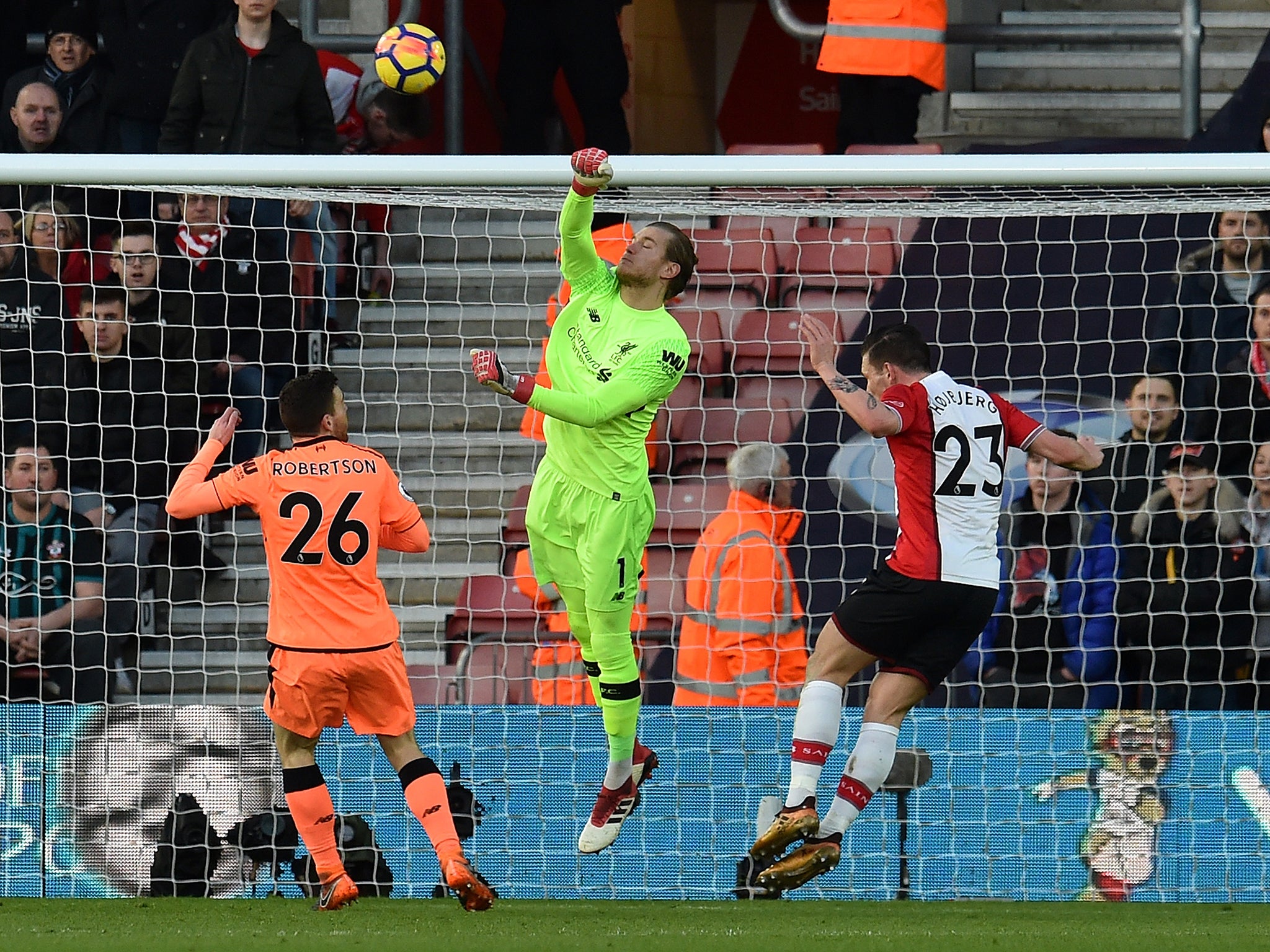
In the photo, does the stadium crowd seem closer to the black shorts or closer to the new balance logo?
the new balance logo

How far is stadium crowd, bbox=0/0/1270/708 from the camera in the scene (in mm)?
7812

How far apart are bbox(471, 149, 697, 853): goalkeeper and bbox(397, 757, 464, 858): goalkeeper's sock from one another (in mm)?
722

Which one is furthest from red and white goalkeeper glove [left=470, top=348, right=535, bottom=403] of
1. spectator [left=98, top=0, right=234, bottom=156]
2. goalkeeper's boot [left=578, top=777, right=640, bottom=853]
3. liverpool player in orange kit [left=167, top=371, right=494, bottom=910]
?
spectator [left=98, top=0, right=234, bottom=156]

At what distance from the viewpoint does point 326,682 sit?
6.26 meters

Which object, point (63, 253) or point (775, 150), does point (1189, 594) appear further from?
point (63, 253)

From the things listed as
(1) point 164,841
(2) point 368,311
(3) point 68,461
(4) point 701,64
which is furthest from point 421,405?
(4) point 701,64

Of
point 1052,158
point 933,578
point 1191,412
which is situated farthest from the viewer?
point 1191,412

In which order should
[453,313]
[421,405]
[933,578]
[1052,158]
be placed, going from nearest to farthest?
[933,578]
[1052,158]
[421,405]
[453,313]

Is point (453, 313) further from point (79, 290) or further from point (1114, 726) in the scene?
point (1114, 726)

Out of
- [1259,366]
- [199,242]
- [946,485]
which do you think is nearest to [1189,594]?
[1259,366]

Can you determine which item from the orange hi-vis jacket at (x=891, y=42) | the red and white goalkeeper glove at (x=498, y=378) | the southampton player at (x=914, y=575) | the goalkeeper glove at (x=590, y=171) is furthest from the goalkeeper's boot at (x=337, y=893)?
the orange hi-vis jacket at (x=891, y=42)

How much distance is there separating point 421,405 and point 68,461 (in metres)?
1.61

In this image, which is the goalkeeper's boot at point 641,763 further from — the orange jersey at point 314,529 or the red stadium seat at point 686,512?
the red stadium seat at point 686,512

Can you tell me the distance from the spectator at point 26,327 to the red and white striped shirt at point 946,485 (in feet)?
12.9
